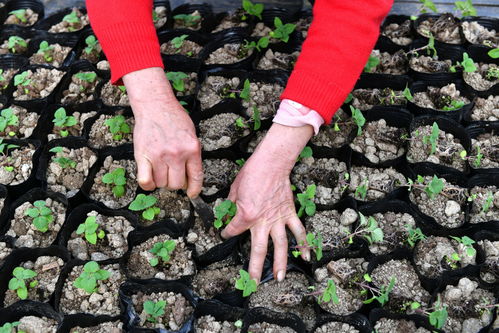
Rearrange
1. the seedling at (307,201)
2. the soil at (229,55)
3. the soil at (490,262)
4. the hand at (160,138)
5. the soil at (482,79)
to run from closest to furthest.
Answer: the hand at (160,138)
the soil at (490,262)
the seedling at (307,201)
the soil at (482,79)
the soil at (229,55)

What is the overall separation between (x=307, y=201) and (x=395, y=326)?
0.45 meters

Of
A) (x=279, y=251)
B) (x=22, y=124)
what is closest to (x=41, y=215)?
(x=22, y=124)

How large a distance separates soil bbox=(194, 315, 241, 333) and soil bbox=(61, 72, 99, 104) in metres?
1.04

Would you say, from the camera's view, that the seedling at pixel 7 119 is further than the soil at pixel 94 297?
Yes

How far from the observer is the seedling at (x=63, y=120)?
76.1 inches

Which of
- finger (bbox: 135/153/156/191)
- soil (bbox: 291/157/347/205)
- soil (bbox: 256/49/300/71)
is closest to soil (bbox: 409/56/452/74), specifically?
soil (bbox: 256/49/300/71)

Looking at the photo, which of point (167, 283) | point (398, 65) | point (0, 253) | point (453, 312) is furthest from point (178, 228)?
point (398, 65)

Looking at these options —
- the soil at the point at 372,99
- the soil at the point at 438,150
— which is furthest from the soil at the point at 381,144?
the soil at the point at 372,99

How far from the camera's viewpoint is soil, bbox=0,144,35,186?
1.81 metres

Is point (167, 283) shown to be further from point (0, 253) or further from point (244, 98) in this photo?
point (244, 98)

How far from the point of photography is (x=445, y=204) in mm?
1716

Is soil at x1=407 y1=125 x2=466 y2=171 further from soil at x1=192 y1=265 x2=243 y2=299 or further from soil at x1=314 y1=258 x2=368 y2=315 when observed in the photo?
soil at x1=192 y1=265 x2=243 y2=299

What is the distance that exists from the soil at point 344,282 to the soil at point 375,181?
0.85 feet

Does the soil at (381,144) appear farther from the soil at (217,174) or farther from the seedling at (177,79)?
the seedling at (177,79)
